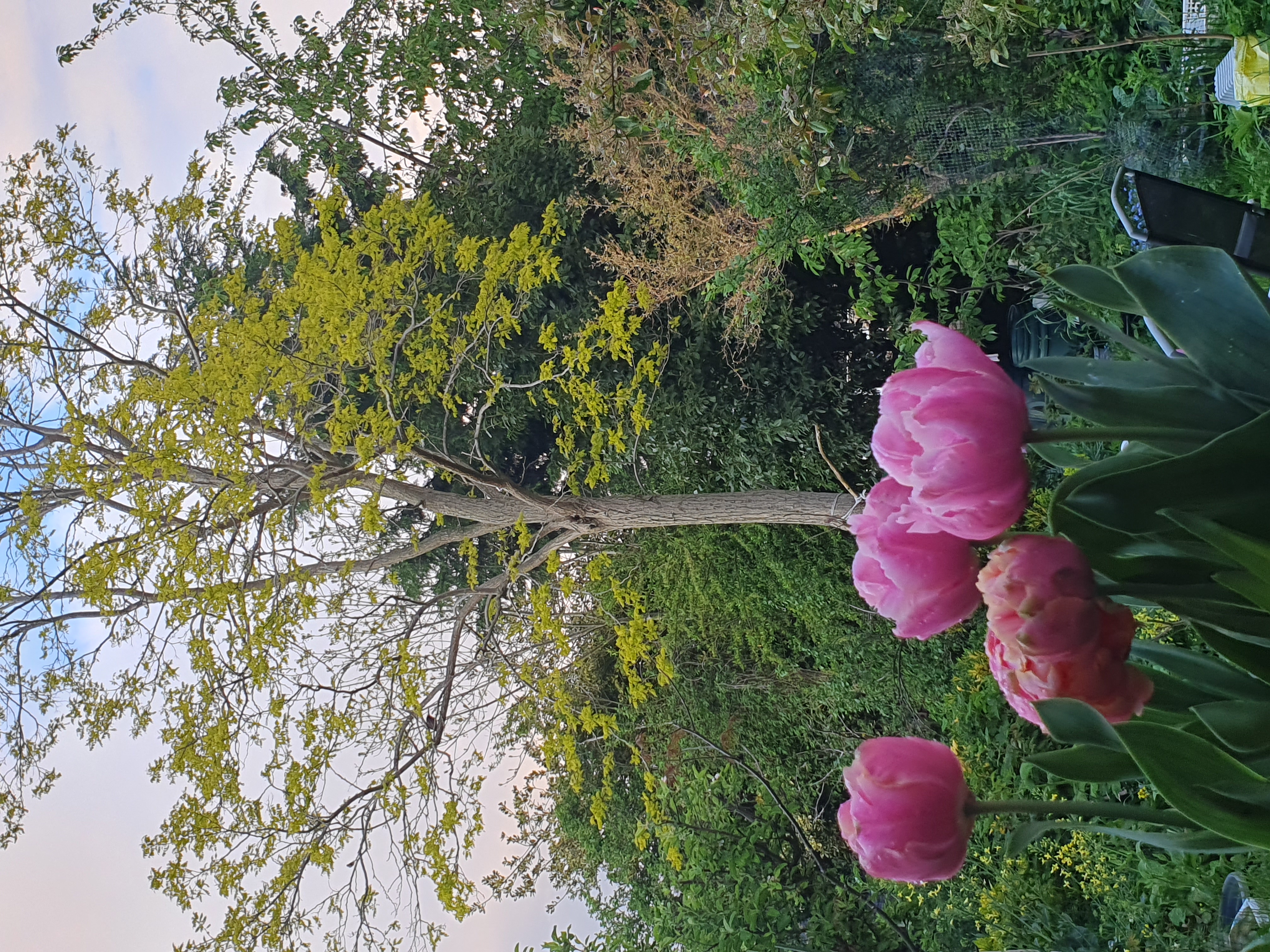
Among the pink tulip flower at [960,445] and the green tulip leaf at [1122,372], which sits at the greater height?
the pink tulip flower at [960,445]

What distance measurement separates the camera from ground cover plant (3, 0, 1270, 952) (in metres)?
2.92

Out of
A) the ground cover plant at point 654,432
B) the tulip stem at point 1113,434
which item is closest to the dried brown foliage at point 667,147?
the ground cover plant at point 654,432

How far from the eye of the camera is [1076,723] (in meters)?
0.85

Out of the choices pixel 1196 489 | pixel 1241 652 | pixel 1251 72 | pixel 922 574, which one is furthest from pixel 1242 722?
pixel 1251 72

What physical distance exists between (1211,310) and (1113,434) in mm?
202

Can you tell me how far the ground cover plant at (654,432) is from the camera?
2.92 m

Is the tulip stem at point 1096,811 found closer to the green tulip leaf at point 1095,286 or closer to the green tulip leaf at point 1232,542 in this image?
the green tulip leaf at point 1232,542

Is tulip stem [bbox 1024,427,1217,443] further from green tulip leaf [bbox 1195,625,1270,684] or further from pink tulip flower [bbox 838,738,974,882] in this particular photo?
pink tulip flower [bbox 838,738,974,882]

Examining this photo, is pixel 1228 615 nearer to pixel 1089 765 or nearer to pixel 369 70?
pixel 1089 765

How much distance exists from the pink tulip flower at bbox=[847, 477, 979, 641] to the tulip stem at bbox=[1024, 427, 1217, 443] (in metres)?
0.12

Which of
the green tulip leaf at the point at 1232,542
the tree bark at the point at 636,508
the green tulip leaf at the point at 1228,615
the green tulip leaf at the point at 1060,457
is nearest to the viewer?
the green tulip leaf at the point at 1232,542

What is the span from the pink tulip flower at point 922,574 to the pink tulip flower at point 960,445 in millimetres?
18

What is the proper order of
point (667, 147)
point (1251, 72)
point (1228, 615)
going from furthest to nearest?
point (667, 147) → point (1251, 72) → point (1228, 615)

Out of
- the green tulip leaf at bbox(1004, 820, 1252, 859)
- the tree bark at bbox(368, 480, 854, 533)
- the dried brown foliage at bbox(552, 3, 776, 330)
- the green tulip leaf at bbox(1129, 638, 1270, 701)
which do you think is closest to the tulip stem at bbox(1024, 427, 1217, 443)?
the green tulip leaf at bbox(1129, 638, 1270, 701)
